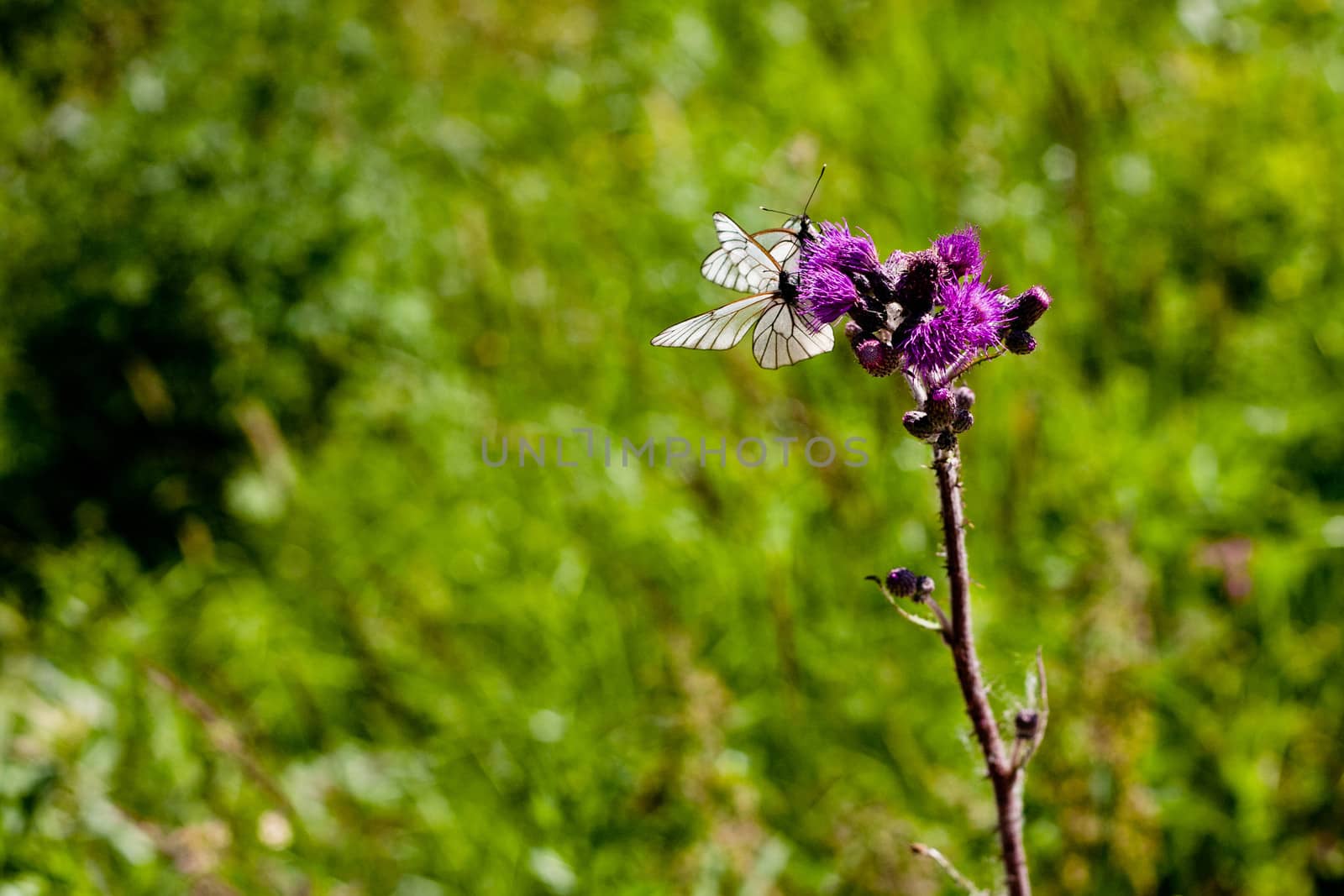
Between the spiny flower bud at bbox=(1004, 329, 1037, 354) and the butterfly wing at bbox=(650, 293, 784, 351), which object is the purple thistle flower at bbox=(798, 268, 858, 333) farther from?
the spiny flower bud at bbox=(1004, 329, 1037, 354)

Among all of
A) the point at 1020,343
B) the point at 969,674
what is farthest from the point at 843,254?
the point at 969,674

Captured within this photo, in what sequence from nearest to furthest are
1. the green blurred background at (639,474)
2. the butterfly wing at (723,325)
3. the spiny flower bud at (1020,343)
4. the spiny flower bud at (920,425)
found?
the spiny flower bud at (920,425)
the spiny flower bud at (1020,343)
the butterfly wing at (723,325)
the green blurred background at (639,474)

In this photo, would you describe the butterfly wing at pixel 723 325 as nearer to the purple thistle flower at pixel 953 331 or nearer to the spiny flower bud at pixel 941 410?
the purple thistle flower at pixel 953 331

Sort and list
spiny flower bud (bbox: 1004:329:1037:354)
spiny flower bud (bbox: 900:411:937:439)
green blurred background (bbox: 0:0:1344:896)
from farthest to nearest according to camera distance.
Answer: green blurred background (bbox: 0:0:1344:896)
spiny flower bud (bbox: 1004:329:1037:354)
spiny flower bud (bbox: 900:411:937:439)

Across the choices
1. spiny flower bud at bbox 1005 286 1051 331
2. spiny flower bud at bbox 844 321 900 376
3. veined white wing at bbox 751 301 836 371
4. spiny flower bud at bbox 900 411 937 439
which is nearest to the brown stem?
spiny flower bud at bbox 900 411 937 439

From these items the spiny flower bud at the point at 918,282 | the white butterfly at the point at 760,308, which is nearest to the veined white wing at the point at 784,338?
the white butterfly at the point at 760,308

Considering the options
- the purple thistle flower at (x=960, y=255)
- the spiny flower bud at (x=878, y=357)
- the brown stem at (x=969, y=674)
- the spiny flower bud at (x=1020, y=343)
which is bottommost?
the brown stem at (x=969, y=674)

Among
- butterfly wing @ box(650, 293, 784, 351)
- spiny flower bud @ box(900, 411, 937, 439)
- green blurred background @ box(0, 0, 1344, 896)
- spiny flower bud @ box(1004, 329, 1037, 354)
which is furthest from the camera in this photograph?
green blurred background @ box(0, 0, 1344, 896)

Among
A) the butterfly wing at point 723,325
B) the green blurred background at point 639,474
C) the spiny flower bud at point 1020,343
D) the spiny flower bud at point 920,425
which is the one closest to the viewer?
the spiny flower bud at point 920,425

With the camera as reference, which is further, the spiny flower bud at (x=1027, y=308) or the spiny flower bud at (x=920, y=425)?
the spiny flower bud at (x=1027, y=308)
